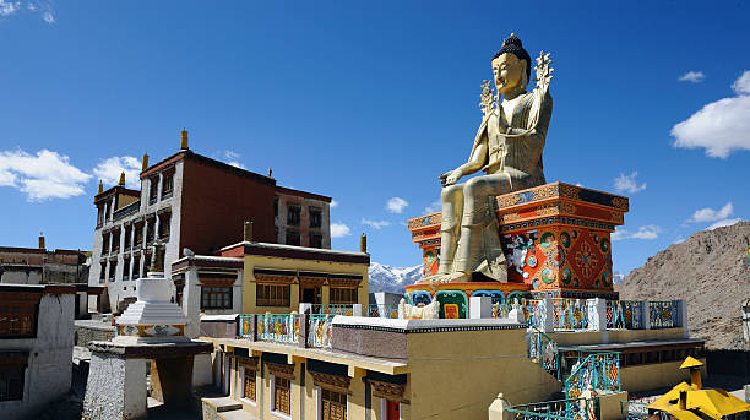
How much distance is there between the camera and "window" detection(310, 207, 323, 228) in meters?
42.0

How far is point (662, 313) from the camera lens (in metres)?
16.8

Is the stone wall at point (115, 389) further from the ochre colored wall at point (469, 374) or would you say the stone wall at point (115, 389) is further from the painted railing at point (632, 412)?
the painted railing at point (632, 412)

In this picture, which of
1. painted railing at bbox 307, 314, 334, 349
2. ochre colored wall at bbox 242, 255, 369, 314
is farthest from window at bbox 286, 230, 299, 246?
painted railing at bbox 307, 314, 334, 349

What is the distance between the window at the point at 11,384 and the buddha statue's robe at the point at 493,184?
18.1 meters

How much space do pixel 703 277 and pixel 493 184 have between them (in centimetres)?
6326

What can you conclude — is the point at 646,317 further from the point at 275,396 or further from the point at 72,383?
the point at 72,383

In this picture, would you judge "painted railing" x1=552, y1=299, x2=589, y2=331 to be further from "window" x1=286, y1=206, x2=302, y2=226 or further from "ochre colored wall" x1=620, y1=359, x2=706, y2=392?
"window" x1=286, y1=206, x2=302, y2=226

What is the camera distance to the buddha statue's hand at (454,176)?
2056cm

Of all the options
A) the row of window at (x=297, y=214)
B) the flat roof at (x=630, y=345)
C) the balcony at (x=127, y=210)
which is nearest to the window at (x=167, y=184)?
the balcony at (x=127, y=210)

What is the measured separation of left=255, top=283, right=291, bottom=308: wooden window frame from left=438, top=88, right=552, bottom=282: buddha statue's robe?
11195 mm

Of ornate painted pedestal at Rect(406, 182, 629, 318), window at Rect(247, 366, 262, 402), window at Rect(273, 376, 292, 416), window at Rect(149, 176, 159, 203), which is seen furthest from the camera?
window at Rect(149, 176, 159, 203)

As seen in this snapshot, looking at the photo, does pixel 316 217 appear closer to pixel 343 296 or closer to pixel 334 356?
pixel 343 296

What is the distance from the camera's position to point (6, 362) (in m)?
22.2

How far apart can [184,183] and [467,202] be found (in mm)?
18397
